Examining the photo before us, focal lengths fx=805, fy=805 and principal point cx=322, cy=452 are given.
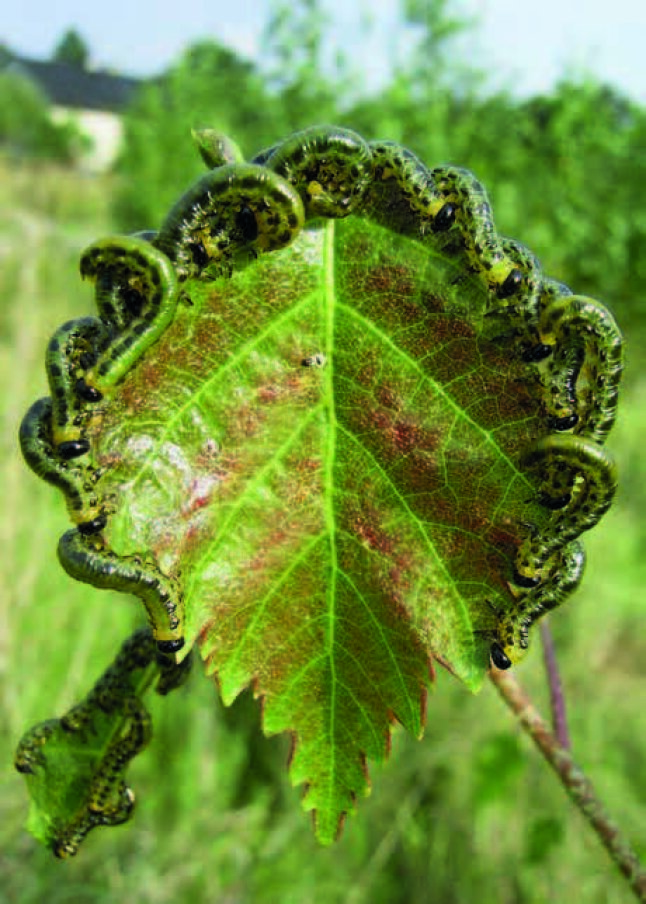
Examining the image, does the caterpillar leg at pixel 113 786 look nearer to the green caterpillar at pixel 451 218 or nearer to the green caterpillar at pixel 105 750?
the green caterpillar at pixel 105 750

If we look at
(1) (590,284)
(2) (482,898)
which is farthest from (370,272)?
(1) (590,284)

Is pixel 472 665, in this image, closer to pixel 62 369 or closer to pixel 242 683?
pixel 242 683

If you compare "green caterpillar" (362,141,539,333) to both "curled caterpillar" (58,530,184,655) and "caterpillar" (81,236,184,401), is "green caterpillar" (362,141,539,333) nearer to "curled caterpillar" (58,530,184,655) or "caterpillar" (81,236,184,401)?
"caterpillar" (81,236,184,401)

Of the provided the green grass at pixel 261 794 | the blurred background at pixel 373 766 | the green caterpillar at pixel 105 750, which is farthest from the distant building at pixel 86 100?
the green caterpillar at pixel 105 750

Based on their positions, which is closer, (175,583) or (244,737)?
(175,583)

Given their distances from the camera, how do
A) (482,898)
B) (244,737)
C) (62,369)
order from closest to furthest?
(62,369)
(482,898)
(244,737)

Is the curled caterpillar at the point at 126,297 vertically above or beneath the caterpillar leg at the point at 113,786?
above

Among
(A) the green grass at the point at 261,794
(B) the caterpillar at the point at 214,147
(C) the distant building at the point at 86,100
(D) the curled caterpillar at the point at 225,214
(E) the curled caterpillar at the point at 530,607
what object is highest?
(C) the distant building at the point at 86,100

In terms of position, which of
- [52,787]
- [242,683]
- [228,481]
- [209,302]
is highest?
[209,302]
